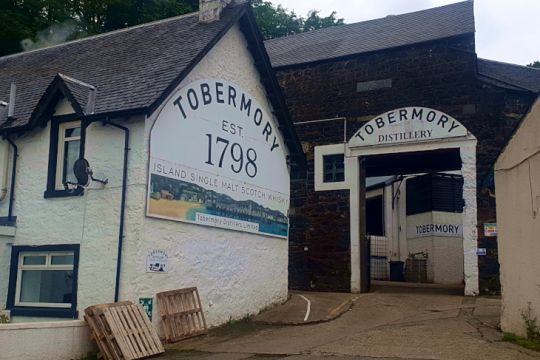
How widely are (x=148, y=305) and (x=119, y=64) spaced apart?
6331 millimetres

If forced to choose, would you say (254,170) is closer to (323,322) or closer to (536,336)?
(323,322)

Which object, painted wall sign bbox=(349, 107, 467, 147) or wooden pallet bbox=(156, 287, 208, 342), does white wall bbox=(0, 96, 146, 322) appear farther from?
painted wall sign bbox=(349, 107, 467, 147)

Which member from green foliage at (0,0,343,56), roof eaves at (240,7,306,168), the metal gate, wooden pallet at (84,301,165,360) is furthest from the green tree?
wooden pallet at (84,301,165,360)

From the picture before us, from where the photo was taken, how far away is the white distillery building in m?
12.7

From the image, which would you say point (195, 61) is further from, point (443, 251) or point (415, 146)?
point (443, 251)

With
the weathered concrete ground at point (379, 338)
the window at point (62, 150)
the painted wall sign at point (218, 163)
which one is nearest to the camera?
the weathered concrete ground at point (379, 338)

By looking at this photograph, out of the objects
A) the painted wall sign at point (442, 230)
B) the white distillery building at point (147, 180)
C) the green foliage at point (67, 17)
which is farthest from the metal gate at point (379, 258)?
the green foliage at point (67, 17)

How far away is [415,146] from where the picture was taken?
1938 cm

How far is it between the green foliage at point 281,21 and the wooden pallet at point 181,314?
93.1 feet

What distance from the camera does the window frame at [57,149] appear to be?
13.6 m

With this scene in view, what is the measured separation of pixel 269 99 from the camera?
17719 millimetres

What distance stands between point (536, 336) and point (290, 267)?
11.2 meters

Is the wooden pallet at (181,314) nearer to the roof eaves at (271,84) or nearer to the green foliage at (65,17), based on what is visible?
the roof eaves at (271,84)

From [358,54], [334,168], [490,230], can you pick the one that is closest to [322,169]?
[334,168]
